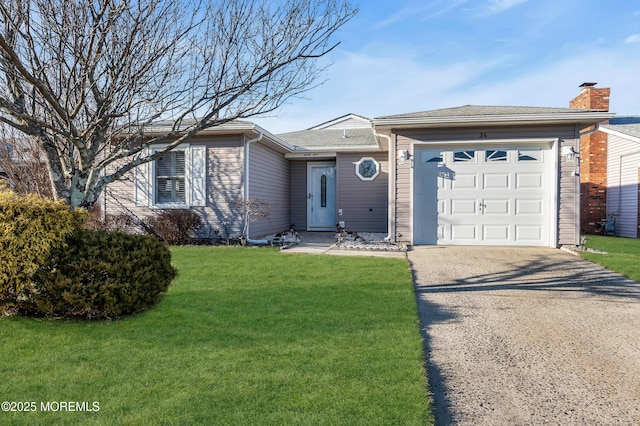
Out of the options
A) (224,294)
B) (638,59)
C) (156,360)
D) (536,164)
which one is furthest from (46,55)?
(638,59)

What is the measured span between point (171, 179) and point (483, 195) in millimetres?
7757

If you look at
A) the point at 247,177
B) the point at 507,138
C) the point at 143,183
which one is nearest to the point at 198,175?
the point at 247,177

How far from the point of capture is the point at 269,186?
11445 millimetres

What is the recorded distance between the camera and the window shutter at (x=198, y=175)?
9.85 meters

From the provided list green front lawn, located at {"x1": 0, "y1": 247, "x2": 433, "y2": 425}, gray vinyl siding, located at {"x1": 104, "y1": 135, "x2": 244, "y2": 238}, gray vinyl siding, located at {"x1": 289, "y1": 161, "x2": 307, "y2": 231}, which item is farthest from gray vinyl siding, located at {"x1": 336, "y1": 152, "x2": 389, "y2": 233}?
green front lawn, located at {"x1": 0, "y1": 247, "x2": 433, "y2": 425}

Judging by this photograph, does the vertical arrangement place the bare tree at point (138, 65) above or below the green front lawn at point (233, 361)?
above

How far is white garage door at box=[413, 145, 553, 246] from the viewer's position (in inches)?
341

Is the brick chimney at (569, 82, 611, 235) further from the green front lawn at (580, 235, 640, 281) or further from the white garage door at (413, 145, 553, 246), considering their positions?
the white garage door at (413, 145, 553, 246)

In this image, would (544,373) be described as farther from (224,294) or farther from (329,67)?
(329,67)

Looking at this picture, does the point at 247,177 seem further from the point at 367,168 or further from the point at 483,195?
the point at 483,195

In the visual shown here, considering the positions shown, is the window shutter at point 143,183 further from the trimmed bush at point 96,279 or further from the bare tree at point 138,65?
the trimmed bush at point 96,279

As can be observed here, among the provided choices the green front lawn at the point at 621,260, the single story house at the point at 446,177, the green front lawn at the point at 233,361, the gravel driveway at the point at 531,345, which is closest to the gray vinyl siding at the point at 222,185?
the single story house at the point at 446,177

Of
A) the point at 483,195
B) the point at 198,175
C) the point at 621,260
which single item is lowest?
the point at 621,260

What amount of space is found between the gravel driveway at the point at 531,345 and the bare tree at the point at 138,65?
3388mm
